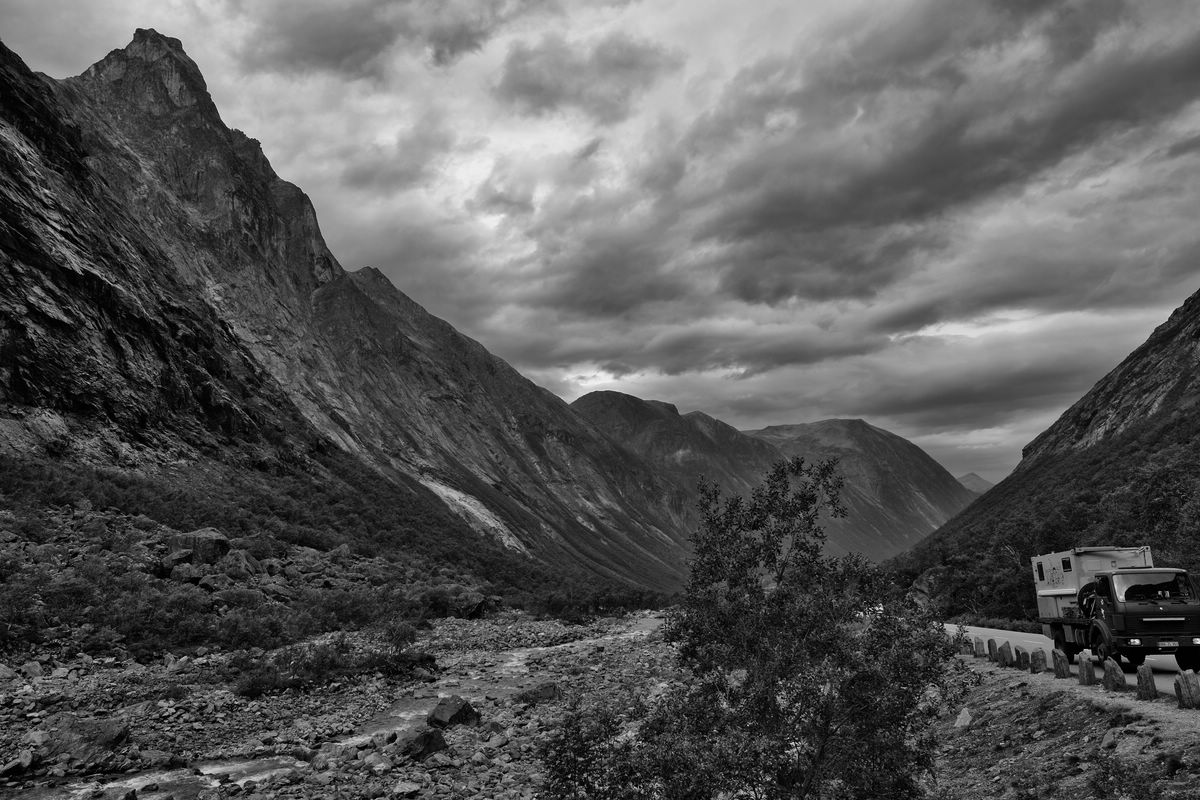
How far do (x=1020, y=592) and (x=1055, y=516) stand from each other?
11.8 meters

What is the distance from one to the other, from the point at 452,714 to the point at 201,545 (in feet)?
62.0

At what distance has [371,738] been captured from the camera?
19.3 metres

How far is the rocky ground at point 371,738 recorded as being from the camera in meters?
13.6

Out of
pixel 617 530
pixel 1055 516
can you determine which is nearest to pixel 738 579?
pixel 1055 516

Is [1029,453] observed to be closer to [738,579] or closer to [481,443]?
[481,443]

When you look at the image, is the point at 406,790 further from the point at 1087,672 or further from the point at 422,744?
the point at 1087,672

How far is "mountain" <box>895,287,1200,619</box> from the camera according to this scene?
143 feet

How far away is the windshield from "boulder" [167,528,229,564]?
36.5 metres

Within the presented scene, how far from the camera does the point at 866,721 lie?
11.2 m

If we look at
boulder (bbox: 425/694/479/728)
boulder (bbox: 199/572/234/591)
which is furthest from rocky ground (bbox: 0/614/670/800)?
boulder (bbox: 199/572/234/591)

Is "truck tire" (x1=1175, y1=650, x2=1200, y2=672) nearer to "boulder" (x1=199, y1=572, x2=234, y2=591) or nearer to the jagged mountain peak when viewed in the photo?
"boulder" (x1=199, y1=572, x2=234, y2=591)

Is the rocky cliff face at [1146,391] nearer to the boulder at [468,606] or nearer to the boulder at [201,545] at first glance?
the boulder at [468,606]

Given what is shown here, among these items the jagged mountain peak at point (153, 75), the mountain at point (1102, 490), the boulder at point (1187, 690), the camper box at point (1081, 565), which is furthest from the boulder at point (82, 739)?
the jagged mountain peak at point (153, 75)

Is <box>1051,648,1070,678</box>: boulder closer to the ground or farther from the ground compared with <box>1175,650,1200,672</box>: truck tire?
closer to the ground
